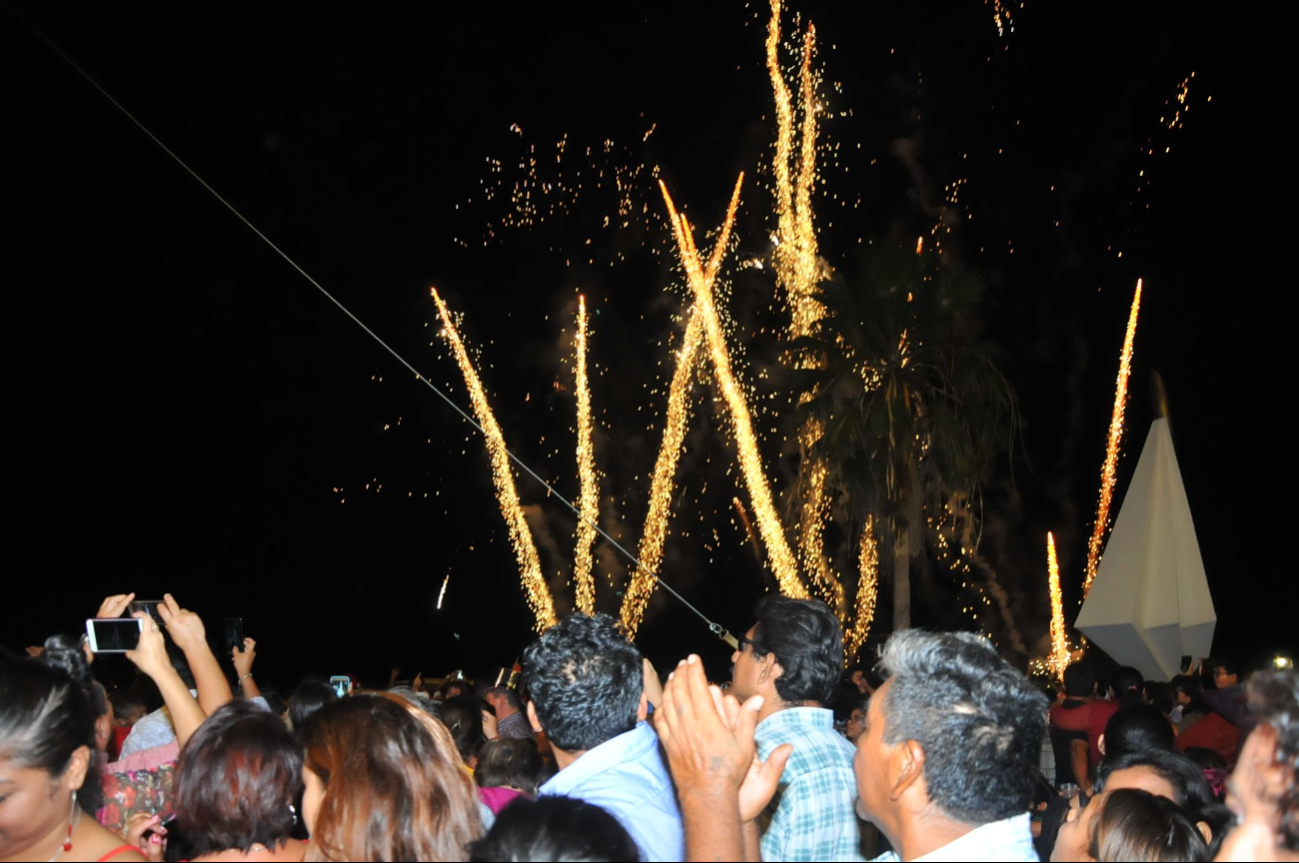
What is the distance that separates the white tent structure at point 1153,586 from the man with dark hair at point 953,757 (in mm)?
15759

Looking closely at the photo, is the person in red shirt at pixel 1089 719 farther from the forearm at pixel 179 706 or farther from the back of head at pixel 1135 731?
the forearm at pixel 179 706

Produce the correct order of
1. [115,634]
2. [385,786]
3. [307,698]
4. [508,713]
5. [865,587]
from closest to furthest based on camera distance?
[385,786], [115,634], [307,698], [508,713], [865,587]

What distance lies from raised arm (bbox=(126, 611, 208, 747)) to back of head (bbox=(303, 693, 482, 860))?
1.03m

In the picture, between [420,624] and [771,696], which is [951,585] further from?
[771,696]

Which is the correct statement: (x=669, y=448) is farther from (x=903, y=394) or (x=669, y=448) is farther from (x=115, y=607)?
(x=115, y=607)

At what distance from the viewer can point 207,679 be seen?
444 cm

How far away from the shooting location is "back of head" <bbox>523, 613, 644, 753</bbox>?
3.60m

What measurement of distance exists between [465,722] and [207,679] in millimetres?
2558

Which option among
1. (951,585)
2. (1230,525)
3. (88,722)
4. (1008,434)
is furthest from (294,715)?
(1230,525)

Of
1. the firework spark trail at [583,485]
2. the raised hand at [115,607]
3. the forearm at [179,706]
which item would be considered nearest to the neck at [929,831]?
the forearm at [179,706]

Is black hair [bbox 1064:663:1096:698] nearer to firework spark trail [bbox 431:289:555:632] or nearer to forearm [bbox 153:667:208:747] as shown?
forearm [bbox 153:667:208:747]

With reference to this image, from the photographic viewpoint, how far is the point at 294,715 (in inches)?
196

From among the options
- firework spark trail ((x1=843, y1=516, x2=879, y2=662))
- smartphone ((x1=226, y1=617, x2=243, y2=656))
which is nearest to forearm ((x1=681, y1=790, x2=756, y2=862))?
smartphone ((x1=226, y1=617, x2=243, y2=656))

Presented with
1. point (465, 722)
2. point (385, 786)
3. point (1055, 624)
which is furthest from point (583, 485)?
point (385, 786)
